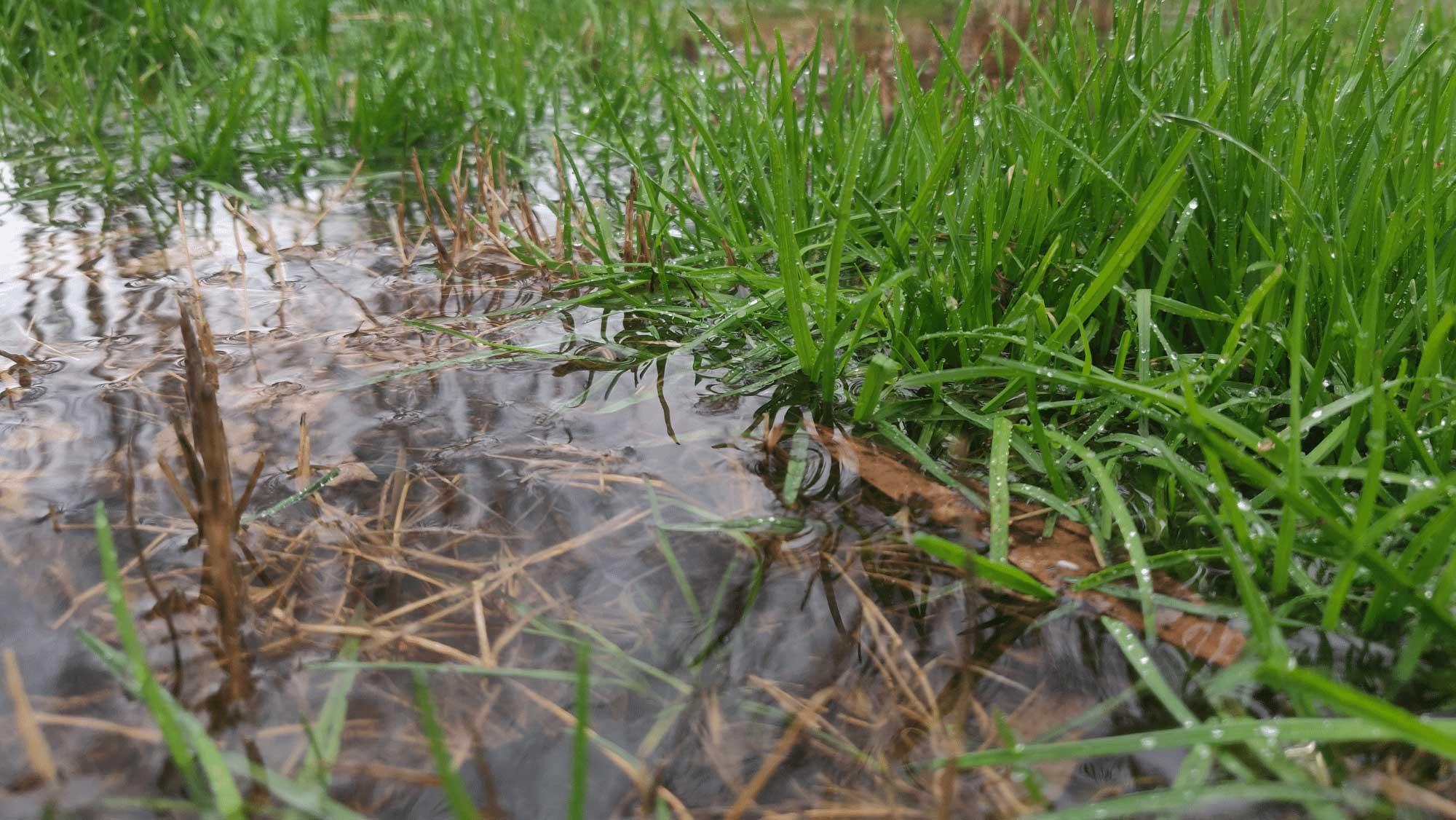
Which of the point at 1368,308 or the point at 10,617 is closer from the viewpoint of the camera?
the point at 10,617

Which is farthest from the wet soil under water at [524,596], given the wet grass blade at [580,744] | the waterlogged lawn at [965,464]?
the wet grass blade at [580,744]

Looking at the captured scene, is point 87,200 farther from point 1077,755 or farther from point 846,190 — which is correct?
point 1077,755

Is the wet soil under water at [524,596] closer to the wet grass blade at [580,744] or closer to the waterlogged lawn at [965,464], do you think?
the waterlogged lawn at [965,464]

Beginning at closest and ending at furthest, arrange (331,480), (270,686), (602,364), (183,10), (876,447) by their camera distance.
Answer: (270,686) → (331,480) → (876,447) → (602,364) → (183,10)

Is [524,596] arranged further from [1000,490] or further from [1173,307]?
[1173,307]

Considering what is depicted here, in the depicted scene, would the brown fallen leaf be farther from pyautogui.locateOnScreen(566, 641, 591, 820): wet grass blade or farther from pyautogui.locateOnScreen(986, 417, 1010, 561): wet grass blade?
pyautogui.locateOnScreen(566, 641, 591, 820): wet grass blade

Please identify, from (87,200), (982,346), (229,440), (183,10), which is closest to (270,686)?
(229,440)

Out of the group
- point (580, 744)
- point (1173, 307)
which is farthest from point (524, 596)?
point (1173, 307)

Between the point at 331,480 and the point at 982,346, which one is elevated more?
the point at 982,346
